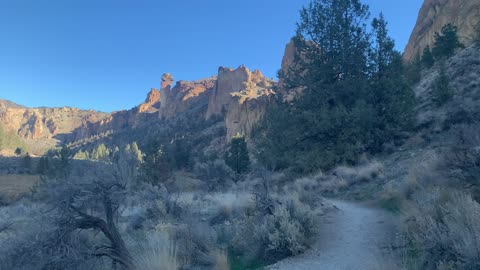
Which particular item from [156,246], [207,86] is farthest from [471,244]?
[207,86]

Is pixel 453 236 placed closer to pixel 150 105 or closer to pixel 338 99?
pixel 338 99

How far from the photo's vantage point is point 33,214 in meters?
5.31

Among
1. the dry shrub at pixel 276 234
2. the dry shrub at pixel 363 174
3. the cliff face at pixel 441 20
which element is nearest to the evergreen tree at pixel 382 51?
the dry shrub at pixel 363 174

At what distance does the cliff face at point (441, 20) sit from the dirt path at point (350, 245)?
4445 centimetres

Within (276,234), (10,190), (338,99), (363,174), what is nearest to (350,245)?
(276,234)

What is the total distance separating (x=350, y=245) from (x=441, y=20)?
6722 cm

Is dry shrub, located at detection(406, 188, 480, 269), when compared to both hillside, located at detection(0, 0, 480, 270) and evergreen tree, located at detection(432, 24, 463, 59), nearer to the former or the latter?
hillside, located at detection(0, 0, 480, 270)

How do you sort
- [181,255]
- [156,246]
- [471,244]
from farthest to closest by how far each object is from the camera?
[181,255], [156,246], [471,244]

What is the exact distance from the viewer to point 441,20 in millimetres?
60188

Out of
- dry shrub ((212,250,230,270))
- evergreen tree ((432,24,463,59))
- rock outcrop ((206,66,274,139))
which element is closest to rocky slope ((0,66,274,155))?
rock outcrop ((206,66,274,139))

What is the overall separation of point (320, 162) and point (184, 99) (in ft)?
459

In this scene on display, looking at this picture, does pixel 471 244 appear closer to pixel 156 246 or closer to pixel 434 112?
pixel 156 246

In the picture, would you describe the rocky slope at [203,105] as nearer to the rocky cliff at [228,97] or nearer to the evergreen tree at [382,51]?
the rocky cliff at [228,97]

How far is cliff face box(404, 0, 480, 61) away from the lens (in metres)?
50.2
